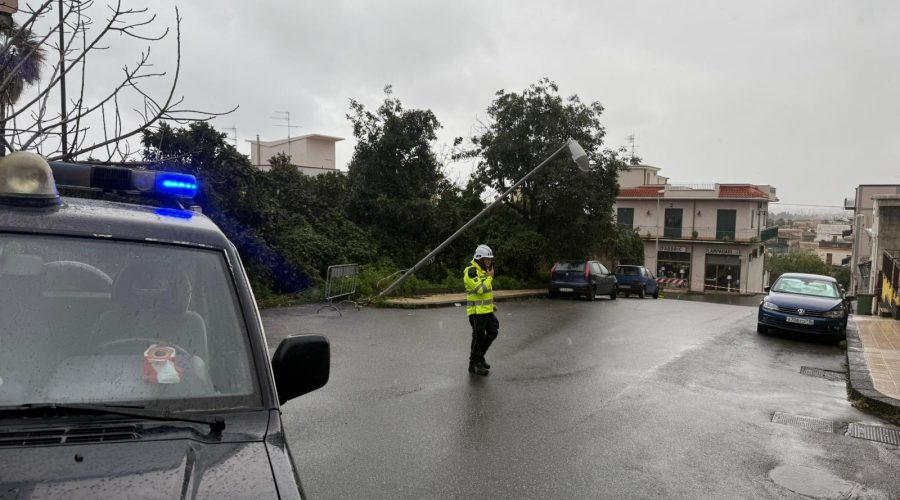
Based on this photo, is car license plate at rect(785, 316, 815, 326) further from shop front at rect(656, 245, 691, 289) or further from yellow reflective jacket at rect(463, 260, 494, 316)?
shop front at rect(656, 245, 691, 289)

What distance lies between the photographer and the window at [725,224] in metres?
53.1

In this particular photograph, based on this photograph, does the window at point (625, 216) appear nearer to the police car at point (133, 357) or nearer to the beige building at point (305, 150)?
the beige building at point (305, 150)

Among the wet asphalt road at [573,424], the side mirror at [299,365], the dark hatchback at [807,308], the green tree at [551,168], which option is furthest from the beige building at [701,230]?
the side mirror at [299,365]

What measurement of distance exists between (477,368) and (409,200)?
14161 mm

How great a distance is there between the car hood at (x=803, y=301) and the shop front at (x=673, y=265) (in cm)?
4167

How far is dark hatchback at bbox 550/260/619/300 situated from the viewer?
74.7ft

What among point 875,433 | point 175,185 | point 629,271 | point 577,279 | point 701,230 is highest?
point 701,230

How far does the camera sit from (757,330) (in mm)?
14922

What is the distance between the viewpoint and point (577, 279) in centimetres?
2284

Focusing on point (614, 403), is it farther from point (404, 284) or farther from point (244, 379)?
point (404, 284)

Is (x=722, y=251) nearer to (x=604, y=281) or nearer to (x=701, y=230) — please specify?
(x=701, y=230)

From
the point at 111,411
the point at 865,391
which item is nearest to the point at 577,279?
the point at 865,391

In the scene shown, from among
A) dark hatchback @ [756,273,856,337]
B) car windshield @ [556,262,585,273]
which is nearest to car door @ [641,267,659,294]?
car windshield @ [556,262,585,273]

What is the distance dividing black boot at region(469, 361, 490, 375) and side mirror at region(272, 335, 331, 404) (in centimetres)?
646
